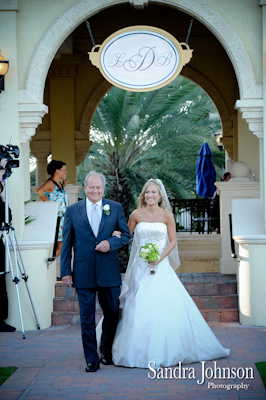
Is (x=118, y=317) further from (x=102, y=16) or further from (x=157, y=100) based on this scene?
(x=157, y=100)

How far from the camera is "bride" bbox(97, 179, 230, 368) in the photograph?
6.36 m

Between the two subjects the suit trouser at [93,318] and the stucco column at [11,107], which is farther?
the stucco column at [11,107]

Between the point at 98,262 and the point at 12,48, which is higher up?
the point at 12,48

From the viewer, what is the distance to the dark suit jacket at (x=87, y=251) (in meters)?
6.31

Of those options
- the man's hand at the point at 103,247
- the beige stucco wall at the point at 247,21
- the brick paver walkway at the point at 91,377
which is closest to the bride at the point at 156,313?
the brick paver walkway at the point at 91,377

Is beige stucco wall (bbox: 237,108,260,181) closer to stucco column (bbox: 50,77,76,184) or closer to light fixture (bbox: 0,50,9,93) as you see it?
stucco column (bbox: 50,77,76,184)

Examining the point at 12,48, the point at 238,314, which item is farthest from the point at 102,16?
the point at 238,314

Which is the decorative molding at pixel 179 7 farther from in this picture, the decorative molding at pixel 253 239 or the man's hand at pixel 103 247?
the man's hand at pixel 103 247

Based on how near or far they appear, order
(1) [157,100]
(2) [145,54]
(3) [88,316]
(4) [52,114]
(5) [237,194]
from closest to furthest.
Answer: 1. (3) [88,316]
2. (2) [145,54]
3. (5) [237,194]
4. (4) [52,114]
5. (1) [157,100]

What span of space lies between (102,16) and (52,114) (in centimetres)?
248

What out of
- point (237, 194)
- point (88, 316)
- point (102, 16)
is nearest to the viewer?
point (88, 316)

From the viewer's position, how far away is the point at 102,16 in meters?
13.6

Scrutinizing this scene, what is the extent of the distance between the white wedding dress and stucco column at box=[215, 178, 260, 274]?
12.0ft

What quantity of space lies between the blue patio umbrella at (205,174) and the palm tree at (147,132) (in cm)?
90
